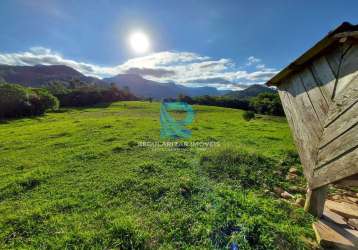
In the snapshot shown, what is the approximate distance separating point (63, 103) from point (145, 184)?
6926 centimetres

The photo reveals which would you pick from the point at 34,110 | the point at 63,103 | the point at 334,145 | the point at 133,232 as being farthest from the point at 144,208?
the point at 63,103

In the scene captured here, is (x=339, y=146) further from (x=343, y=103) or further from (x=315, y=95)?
(x=315, y=95)

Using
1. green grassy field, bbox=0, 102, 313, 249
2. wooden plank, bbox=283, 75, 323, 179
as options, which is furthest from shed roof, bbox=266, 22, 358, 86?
green grassy field, bbox=0, 102, 313, 249

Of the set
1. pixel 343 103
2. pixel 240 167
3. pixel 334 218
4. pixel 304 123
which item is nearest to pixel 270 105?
pixel 240 167

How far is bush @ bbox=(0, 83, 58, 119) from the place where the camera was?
38.8m

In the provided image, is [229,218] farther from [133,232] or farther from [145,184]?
[145,184]

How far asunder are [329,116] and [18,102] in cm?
5093

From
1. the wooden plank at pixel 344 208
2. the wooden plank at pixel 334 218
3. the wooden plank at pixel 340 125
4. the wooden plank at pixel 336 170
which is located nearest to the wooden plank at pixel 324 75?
the wooden plank at pixel 340 125

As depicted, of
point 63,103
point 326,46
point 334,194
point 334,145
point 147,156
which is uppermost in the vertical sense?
point 326,46

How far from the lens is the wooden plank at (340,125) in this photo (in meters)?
1.13

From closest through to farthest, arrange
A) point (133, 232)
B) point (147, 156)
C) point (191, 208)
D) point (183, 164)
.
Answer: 1. point (133, 232)
2. point (191, 208)
3. point (183, 164)
4. point (147, 156)

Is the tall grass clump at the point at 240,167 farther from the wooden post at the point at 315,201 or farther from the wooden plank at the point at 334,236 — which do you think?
the wooden post at the point at 315,201

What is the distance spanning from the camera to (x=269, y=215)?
4.70 metres

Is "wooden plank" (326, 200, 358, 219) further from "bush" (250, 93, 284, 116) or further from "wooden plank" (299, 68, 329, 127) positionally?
"bush" (250, 93, 284, 116)
